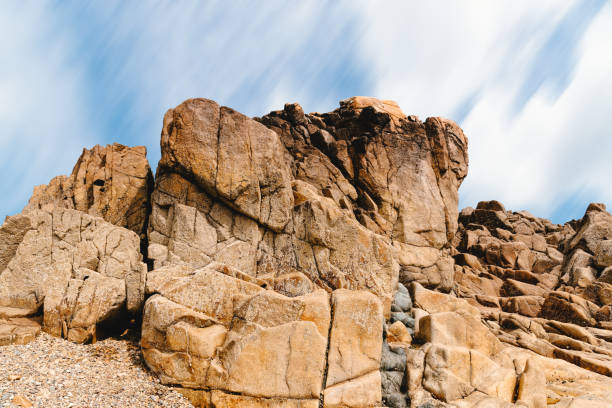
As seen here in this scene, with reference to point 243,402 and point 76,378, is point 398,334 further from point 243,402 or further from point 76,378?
point 76,378

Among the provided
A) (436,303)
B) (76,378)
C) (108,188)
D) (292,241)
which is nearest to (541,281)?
(436,303)

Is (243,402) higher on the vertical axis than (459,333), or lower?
lower

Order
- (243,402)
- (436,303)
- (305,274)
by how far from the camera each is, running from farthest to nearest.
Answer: (436,303) → (305,274) → (243,402)

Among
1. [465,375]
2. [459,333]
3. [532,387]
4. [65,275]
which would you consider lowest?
[532,387]

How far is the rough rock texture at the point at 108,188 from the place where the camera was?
27703 millimetres

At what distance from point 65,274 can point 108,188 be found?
10805 mm

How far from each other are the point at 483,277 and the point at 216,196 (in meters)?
32.1

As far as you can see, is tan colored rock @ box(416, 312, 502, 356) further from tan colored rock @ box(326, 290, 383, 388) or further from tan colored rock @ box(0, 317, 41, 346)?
tan colored rock @ box(0, 317, 41, 346)

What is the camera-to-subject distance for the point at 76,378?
45.6 ft

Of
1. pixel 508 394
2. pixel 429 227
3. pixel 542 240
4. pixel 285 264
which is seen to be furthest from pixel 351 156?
pixel 542 240

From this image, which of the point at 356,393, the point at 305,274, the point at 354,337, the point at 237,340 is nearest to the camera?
the point at 237,340

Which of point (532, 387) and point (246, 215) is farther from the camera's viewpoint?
point (246, 215)

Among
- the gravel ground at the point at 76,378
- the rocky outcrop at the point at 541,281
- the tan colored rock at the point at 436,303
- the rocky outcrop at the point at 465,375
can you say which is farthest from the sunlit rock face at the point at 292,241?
the rocky outcrop at the point at 541,281

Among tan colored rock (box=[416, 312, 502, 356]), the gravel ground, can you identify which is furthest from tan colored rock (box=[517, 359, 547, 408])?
the gravel ground
